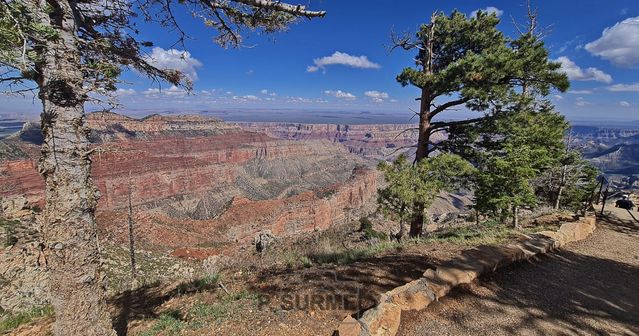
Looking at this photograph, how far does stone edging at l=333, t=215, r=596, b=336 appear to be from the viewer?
12.6 ft

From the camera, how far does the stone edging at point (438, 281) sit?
3852 millimetres

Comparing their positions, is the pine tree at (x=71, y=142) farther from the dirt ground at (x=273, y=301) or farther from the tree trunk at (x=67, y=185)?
the dirt ground at (x=273, y=301)

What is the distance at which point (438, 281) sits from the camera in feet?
16.9

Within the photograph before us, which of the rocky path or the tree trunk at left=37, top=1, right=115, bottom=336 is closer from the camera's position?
the tree trunk at left=37, top=1, right=115, bottom=336

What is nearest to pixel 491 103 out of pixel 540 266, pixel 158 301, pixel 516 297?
pixel 540 266

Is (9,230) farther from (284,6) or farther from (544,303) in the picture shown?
(544,303)

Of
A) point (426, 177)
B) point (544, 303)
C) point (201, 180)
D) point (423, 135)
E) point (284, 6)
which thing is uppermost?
point (284, 6)

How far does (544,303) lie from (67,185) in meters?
6.91

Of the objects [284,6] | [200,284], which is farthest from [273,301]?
[284,6]

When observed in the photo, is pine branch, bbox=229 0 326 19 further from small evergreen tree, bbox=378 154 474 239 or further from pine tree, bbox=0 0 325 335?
small evergreen tree, bbox=378 154 474 239

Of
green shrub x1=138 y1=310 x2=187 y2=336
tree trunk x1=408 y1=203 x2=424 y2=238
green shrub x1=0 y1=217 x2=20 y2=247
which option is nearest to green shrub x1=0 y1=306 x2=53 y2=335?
green shrub x1=138 y1=310 x2=187 y2=336

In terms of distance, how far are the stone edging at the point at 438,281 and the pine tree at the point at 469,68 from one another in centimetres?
500

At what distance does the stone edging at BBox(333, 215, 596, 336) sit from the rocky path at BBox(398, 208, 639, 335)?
144mm

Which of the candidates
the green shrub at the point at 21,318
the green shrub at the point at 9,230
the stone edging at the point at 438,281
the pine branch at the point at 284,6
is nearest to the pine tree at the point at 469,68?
the stone edging at the point at 438,281
